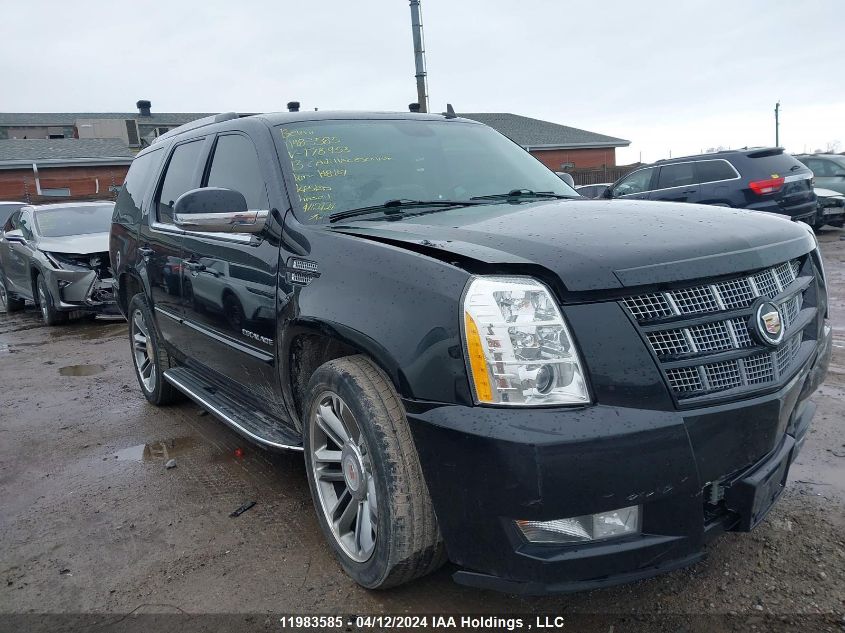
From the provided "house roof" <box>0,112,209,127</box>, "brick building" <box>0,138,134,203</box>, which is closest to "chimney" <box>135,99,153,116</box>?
"house roof" <box>0,112,209,127</box>

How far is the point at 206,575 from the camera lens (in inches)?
111

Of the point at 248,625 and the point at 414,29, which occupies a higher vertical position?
the point at 414,29

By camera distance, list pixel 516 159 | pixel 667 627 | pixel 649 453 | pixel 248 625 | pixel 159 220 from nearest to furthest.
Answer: pixel 649 453, pixel 667 627, pixel 248 625, pixel 516 159, pixel 159 220

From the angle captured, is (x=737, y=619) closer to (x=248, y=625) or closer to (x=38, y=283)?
(x=248, y=625)

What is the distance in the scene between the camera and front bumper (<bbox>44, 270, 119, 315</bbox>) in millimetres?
8984

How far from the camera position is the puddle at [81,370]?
21.7ft

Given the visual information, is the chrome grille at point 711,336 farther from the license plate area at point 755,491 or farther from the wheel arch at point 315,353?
the wheel arch at point 315,353

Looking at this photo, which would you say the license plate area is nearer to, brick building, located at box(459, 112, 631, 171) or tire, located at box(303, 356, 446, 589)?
tire, located at box(303, 356, 446, 589)

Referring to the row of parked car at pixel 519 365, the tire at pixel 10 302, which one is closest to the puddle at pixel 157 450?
the row of parked car at pixel 519 365

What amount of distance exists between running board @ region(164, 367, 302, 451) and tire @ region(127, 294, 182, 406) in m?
0.54

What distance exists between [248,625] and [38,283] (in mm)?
8888

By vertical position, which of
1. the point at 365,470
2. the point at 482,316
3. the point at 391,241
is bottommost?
the point at 365,470

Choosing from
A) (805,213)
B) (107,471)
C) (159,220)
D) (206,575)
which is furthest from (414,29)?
(206,575)

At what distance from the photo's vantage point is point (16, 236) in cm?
1007
